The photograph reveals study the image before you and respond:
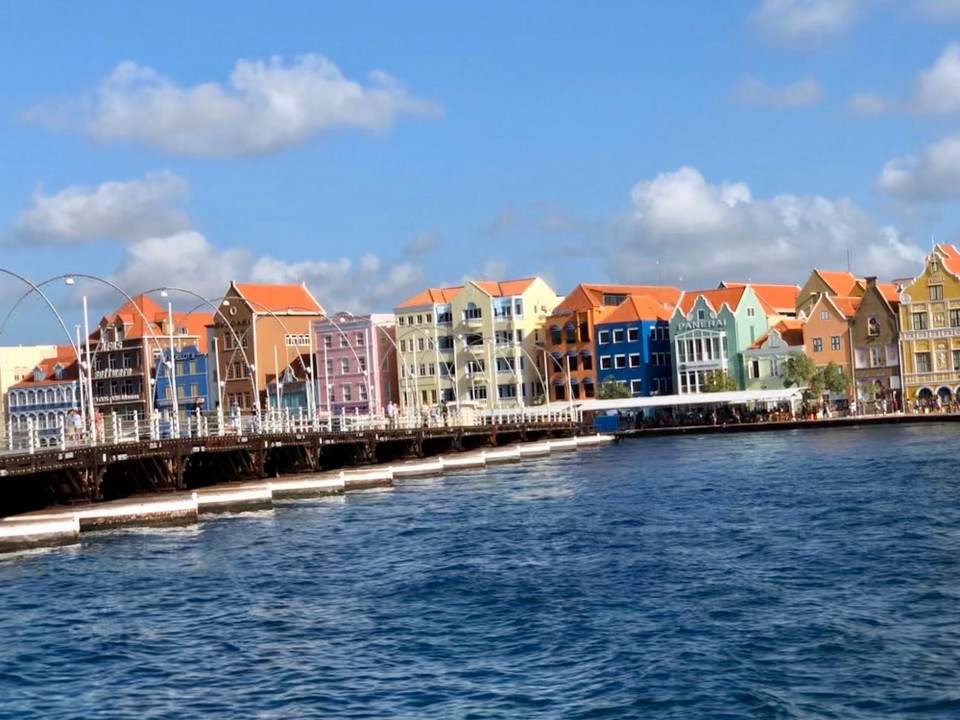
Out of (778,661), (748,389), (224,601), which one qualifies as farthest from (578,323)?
(778,661)

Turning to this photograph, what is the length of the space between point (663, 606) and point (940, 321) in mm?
97450

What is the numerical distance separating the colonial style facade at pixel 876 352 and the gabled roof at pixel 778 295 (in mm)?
17185

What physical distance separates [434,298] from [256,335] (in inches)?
761

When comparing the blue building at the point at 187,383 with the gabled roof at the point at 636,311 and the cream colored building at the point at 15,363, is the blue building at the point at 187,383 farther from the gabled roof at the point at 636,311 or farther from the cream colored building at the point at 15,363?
the gabled roof at the point at 636,311

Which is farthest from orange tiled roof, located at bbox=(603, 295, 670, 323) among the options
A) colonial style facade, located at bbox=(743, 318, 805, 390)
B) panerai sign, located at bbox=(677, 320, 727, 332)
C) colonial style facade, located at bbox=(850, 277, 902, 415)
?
colonial style facade, located at bbox=(850, 277, 902, 415)

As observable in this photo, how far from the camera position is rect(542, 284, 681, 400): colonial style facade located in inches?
5541

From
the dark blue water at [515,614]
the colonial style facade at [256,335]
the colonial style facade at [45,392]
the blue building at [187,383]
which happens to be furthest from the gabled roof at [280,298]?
the dark blue water at [515,614]

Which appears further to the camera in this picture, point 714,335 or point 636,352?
point 636,352

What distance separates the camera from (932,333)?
121000mm

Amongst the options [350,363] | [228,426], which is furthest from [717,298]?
[228,426]

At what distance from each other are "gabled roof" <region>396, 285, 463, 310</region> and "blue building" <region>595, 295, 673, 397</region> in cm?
1905

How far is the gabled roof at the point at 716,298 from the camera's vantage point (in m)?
135

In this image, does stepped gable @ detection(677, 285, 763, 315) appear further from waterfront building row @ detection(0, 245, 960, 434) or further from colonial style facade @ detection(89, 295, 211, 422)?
colonial style facade @ detection(89, 295, 211, 422)

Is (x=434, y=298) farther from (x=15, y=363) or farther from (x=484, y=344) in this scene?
(x=15, y=363)
